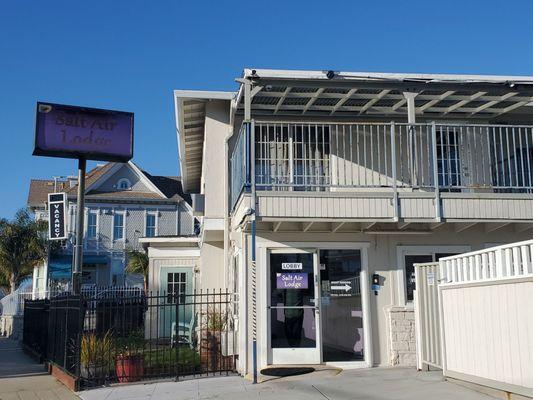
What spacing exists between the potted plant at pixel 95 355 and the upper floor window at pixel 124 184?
3429 cm

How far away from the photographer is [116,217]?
44.2m

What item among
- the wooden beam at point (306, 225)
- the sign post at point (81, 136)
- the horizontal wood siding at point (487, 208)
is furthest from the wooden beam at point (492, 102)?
the sign post at point (81, 136)

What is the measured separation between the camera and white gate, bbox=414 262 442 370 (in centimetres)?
925

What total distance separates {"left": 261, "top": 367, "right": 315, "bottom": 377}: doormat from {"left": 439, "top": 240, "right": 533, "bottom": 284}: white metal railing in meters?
2.92

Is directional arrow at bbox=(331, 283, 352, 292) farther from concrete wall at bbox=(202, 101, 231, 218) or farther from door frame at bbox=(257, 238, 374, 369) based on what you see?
concrete wall at bbox=(202, 101, 231, 218)

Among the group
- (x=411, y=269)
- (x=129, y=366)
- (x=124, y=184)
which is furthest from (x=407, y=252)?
(x=124, y=184)

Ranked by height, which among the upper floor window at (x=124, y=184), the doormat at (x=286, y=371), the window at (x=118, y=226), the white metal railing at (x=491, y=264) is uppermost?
the upper floor window at (x=124, y=184)

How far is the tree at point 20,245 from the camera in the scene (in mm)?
38906

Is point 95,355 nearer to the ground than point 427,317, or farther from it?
nearer to the ground

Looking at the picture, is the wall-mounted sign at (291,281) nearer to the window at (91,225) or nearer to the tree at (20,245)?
the tree at (20,245)

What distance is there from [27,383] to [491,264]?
9581 mm

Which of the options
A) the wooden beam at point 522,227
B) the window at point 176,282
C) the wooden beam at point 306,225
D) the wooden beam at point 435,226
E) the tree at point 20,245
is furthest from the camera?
the tree at point 20,245

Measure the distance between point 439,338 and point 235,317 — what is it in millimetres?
4300

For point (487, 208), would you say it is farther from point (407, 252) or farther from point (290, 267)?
point (290, 267)
